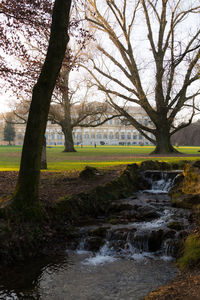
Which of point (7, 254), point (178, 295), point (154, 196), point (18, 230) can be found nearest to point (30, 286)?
point (7, 254)

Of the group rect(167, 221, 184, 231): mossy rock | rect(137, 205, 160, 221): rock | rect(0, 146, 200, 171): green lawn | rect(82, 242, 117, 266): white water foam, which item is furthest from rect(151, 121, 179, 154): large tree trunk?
rect(82, 242, 117, 266): white water foam

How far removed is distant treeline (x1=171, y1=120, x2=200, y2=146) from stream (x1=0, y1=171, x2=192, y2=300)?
79.5 metres

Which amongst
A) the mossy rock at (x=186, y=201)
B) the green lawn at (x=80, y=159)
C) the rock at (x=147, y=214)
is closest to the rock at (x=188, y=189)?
the mossy rock at (x=186, y=201)

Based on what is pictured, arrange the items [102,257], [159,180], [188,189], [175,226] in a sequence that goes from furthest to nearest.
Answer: [159,180] → [188,189] → [175,226] → [102,257]

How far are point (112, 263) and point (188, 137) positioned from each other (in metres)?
84.8

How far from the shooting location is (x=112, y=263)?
19.7 feet

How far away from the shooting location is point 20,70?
38.2 ft

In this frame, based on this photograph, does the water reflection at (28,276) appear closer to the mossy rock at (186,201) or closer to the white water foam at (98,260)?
the white water foam at (98,260)

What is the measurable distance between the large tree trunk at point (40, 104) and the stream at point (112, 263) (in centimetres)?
148

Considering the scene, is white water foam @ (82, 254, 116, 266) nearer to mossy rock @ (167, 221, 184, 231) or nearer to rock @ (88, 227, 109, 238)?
rock @ (88, 227, 109, 238)

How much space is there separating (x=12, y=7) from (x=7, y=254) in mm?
7891

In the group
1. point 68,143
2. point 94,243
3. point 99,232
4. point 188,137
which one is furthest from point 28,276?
point 188,137

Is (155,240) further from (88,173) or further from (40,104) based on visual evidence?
(88,173)

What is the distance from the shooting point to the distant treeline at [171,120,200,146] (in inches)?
3334
